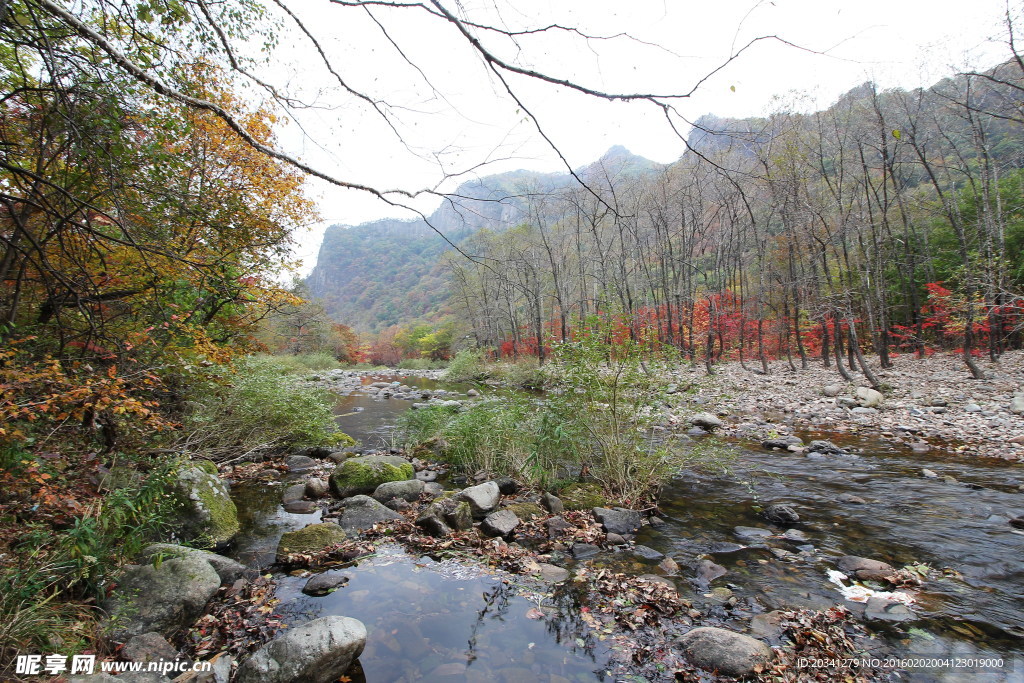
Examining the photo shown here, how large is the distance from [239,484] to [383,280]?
77.5m

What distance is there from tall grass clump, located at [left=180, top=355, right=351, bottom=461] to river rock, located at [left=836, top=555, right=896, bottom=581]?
26.1ft

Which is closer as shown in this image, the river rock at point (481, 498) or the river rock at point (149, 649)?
the river rock at point (149, 649)

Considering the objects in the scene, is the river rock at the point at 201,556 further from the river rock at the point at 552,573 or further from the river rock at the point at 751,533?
the river rock at the point at 751,533

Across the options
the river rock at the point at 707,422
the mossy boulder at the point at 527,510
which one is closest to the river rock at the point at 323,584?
the mossy boulder at the point at 527,510

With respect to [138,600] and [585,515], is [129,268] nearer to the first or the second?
[138,600]

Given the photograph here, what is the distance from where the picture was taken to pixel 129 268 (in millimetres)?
4730

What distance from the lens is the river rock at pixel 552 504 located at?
17.7ft

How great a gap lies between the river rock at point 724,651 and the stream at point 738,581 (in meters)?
0.35

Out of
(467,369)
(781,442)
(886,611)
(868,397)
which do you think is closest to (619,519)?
(886,611)

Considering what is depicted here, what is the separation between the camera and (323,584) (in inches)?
154

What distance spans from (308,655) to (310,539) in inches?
81.3

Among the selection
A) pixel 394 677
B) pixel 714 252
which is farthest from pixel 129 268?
pixel 714 252

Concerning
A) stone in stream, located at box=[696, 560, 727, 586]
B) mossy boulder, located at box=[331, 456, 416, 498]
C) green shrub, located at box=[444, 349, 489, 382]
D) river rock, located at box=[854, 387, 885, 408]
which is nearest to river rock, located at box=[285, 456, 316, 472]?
mossy boulder, located at box=[331, 456, 416, 498]

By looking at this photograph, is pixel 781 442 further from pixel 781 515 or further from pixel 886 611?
pixel 886 611
